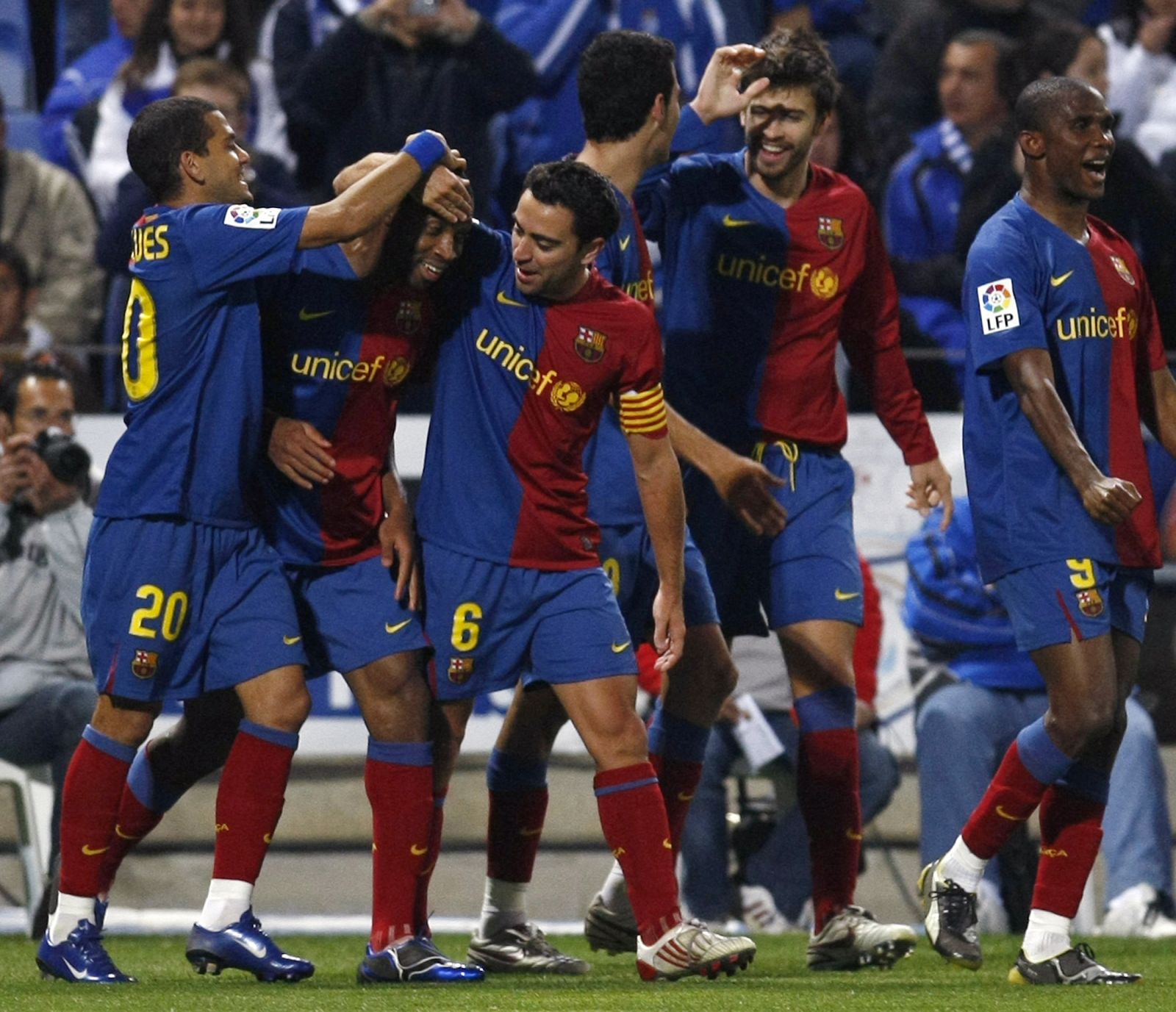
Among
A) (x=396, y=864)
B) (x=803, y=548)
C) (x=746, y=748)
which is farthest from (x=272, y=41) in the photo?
(x=396, y=864)

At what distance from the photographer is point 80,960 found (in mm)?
5109

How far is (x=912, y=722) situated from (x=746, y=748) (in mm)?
698

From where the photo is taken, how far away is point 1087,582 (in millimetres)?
5238

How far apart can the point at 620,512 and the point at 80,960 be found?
1769 mm

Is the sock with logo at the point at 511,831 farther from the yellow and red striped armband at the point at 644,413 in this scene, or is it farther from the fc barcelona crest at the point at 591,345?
the fc barcelona crest at the point at 591,345

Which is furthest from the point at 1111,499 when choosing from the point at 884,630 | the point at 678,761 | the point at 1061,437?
the point at 884,630

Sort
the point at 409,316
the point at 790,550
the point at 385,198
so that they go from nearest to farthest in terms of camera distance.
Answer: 1. the point at 385,198
2. the point at 409,316
3. the point at 790,550

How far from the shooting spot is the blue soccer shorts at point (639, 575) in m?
5.69

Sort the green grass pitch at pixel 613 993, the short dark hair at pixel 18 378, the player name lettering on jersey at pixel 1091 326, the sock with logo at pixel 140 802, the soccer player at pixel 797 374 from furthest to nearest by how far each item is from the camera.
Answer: the short dark hair at pixel 18 378 → the soccer player at pixel 797 374 → the sock with logo at pixel 140 802 → the player name lettering on jersey at pixel 1091 326 → the green grass pitch at pixel 613 993

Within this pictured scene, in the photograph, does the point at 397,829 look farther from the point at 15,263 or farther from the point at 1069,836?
the point at 15,263

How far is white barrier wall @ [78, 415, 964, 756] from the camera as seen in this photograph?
26.0 ft

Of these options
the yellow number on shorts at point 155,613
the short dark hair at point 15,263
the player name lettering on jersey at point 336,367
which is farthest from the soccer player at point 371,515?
the short dark hair at point 15,263

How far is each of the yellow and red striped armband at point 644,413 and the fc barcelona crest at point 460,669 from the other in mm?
673

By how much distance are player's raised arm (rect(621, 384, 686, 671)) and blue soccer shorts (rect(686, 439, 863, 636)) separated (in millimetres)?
777
